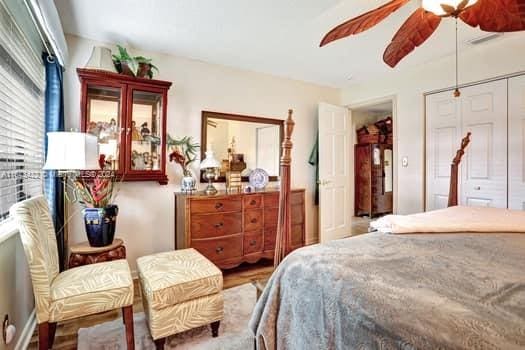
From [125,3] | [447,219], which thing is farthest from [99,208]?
[447,219]

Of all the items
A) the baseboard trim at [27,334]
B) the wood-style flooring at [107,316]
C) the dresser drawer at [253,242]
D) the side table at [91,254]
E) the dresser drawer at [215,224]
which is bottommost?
the wood-style flooring at [107,316]

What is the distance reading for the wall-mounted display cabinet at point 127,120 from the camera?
2494mm

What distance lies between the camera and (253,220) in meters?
3.07

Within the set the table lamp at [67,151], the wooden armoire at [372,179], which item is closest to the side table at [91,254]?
the table lamp at [67,151]

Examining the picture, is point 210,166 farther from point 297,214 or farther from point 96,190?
point 297,214

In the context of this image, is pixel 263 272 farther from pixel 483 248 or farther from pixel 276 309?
pixel 483 248

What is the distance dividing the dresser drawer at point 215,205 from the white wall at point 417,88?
2209 millimetres

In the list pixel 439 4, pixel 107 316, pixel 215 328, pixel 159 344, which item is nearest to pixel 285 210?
pixel 215 328

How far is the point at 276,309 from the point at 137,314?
151cm

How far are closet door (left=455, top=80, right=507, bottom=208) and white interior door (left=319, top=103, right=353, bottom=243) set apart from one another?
146 centimetres

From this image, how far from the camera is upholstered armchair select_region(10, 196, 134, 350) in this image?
1.44 metres

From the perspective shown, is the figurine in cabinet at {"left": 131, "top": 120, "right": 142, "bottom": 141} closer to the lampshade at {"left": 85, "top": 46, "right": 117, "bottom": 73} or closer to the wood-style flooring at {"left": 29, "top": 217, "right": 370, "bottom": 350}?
the lampshade at {"left": 85, "top": 46, "right": 117, "bottom": 73}

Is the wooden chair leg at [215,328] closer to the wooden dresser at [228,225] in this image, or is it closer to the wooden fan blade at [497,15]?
the wooden dresser at [228,225]

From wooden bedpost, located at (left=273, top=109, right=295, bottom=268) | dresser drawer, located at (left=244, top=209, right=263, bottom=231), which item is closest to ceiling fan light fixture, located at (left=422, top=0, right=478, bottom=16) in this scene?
wooden bedpost, located at (left=273, top=109, right=295, bottom=268)
